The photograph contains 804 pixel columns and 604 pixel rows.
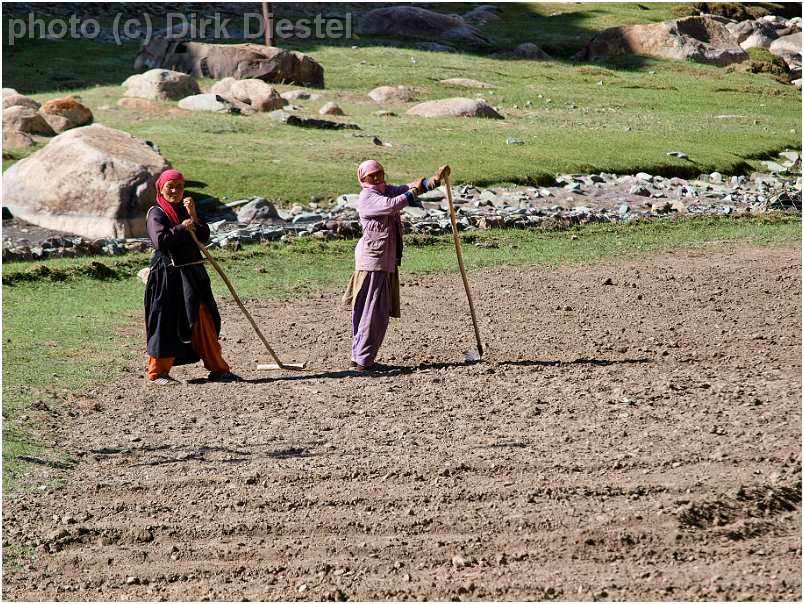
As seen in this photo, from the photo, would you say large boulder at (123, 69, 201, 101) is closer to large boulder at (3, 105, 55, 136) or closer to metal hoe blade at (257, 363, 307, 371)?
large boulder at (3, 105, 55, 136)

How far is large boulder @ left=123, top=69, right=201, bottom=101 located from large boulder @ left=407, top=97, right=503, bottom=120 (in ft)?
16.3

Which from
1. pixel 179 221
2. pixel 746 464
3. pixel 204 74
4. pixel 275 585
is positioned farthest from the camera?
pixel 204 74

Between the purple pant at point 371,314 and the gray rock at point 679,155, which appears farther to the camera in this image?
the gray rock at point 679,155

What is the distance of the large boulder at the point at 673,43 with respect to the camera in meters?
36.8

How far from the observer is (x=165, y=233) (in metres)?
9.29

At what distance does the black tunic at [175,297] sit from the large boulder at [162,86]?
54.5ft

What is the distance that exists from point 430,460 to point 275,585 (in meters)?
1.75

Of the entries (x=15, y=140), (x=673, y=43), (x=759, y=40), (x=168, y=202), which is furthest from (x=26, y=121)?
(x=759, y=40)

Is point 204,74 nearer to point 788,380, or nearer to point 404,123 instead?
point 404,123

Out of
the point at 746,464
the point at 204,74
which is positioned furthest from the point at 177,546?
the point at 204,74

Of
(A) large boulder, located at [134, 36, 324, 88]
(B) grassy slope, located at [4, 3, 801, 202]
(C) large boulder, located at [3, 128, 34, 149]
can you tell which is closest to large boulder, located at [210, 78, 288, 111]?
(B) grassy slope, located at [4, 3, 801, 202]

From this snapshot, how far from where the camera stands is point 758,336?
1014 centimetres

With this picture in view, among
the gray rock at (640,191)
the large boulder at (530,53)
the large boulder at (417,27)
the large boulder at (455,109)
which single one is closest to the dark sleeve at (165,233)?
the gray rock at (640,191)

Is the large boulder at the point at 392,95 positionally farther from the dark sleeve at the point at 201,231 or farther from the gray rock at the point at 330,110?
the dark sleeve at the point at 201,231
